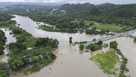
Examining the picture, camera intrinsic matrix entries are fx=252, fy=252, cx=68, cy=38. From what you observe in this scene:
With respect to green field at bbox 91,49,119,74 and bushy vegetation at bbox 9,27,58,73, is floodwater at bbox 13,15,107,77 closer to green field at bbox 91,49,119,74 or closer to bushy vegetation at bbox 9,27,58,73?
green field at bbox 91,49,119,74

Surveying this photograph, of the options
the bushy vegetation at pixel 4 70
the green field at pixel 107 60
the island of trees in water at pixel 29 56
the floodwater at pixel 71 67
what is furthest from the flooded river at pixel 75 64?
the bushy vegetation at pixel 4 70

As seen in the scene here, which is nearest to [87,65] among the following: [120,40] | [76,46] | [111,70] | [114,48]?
[111,70]

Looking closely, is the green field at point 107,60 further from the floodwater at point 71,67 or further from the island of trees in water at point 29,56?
the island of trees in water at point 29,56

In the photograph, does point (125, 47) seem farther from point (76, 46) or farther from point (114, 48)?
point (76, 46)

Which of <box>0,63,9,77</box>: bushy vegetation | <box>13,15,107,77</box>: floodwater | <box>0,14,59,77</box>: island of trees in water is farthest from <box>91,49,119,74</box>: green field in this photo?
<box>0,63,9,77</box>: bushy vegetation

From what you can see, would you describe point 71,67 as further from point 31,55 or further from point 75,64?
point 31,55

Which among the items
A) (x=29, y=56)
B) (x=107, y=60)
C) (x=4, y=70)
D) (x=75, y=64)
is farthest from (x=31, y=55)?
(x=107, y=60)

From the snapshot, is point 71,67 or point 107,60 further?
point 107,60

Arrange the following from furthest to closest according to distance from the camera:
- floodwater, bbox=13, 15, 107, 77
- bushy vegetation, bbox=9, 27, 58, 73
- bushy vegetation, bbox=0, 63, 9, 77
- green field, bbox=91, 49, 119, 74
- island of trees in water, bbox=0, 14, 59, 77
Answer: bushy vegetation, bbox=9, 27, 58, 73, island of trees in water, bbox=0, 14, 59, 77, green field, bbox=91, 49, 119, 74, floodwater, bbox=13, 15, 107, 77, bushy vegetation, bbox=0, 63, 9, 77
